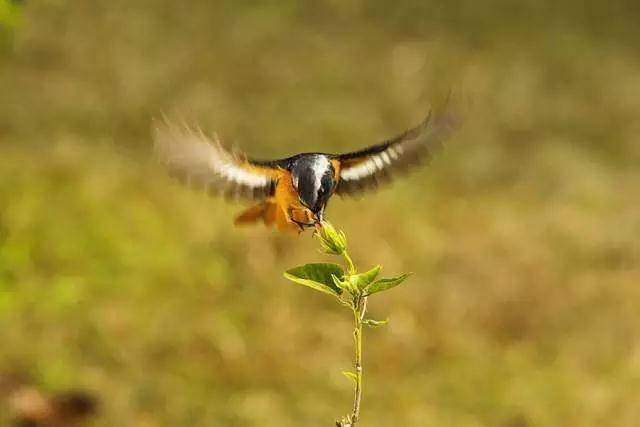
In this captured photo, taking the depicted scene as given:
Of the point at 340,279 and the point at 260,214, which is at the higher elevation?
the point at 260,214

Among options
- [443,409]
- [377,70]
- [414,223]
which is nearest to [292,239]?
[414,223]

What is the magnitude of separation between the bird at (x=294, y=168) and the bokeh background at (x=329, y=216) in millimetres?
1668

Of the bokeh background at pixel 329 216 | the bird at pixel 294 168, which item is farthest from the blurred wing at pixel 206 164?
the bokeh background at pixel 329 216

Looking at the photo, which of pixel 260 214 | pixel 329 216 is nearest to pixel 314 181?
pixel 260 214

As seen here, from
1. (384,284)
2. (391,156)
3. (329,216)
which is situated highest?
(329,216)

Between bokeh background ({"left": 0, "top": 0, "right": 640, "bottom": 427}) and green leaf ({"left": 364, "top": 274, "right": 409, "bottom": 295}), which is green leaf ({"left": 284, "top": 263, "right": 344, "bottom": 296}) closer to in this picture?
green leaf ({"left": 364, "top": 274, "right": 409, "bottom": 295})

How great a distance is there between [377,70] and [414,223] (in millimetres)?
1081

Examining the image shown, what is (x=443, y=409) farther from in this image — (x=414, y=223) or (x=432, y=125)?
(x=432, y=125)

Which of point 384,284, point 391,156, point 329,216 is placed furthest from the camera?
point 329,216

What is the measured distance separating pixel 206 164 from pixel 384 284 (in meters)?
0.14

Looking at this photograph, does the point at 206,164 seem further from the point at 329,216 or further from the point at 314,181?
the point at 329,216

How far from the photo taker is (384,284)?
0.42 m

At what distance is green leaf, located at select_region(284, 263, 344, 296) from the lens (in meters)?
0.44

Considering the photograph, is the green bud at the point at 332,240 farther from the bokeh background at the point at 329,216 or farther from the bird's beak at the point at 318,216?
the bokeh background at the point at 329,216
